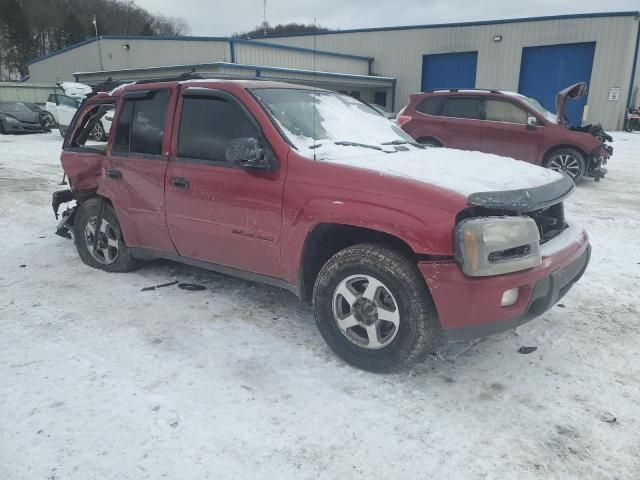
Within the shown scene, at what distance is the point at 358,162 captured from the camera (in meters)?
3.09

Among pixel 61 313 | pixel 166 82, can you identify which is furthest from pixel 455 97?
pixel 61 313

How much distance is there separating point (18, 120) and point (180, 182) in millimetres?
19406

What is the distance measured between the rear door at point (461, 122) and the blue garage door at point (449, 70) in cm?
1913

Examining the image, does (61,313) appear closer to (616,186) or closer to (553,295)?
(553,295)

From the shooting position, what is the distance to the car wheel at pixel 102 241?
4.55 m

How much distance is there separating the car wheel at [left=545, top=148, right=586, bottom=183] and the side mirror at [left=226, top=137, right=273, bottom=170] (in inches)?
285

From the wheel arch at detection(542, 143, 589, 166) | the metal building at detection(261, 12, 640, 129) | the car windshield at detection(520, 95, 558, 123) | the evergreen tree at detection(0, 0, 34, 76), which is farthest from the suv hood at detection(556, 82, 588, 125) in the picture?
the evergreen tree at detection(0, 0, 34, 76)

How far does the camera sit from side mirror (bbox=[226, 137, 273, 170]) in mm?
3160

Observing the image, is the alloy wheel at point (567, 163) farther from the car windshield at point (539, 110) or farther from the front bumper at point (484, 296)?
the front bumper at point (484, 296)

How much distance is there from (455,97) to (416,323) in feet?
25.6

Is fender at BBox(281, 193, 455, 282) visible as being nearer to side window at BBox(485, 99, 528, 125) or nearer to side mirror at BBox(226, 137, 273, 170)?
side mirror at BBox(226, 137, 273, 170)

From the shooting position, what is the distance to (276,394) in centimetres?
278

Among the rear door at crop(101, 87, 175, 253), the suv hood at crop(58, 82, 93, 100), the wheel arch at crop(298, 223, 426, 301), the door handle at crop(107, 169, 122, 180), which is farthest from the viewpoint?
the suv hood at crop(58, 82, 93, 100)

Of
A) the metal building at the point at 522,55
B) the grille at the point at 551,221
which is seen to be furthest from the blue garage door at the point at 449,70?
the grille at the point at 551,221
